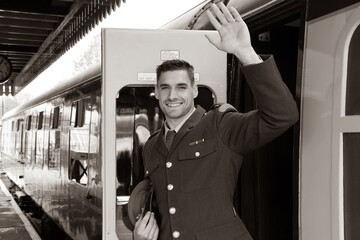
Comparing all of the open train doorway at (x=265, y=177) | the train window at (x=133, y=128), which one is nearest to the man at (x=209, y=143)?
the open train doorway at (x=265, y=177)

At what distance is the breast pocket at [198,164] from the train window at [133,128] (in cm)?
130

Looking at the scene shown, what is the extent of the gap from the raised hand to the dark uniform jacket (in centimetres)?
20

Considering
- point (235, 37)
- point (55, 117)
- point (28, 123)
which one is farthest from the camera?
point (28, 123)

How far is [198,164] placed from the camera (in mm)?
2084

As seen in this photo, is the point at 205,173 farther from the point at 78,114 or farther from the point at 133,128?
the point at 78,114

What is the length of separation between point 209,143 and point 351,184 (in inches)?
23.5

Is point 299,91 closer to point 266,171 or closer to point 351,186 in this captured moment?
point 351,186

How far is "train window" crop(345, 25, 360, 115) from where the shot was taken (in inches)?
66.0

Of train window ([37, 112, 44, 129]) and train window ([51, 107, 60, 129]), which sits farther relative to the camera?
train window ([37, 112, 44, 129])

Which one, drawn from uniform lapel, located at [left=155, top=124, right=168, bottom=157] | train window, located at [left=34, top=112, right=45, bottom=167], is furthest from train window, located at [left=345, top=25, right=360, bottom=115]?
train window, located at [left=34, top=112, right=45, bottom=167]

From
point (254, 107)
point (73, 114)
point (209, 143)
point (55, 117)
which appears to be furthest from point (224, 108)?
point (55, 117)

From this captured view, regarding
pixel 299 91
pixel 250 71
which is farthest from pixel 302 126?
pixel 250 71

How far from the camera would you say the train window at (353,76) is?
1.68 meters

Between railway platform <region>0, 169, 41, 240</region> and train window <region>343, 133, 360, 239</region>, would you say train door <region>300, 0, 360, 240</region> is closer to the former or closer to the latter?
train window <region>343, 133, 360, 239</region>
